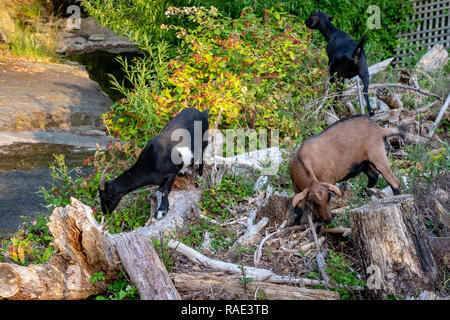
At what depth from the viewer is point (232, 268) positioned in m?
3.72

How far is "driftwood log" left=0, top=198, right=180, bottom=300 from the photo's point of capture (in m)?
3.33

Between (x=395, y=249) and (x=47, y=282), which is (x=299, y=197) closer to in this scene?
(x=395, y=249)

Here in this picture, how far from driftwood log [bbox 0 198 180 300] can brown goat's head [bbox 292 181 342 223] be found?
1.29m

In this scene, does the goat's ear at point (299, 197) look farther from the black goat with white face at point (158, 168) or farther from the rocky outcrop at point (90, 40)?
the rocky outcrop at point (90, 40)

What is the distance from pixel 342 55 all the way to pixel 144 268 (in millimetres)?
4157

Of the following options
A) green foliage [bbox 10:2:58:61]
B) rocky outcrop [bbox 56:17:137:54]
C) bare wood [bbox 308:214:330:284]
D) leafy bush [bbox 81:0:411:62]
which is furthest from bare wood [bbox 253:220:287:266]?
rocky outcrop [bbox 56:17:137:54]

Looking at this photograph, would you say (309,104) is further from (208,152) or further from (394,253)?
(394,253)

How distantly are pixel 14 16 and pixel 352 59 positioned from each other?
43.1 feet

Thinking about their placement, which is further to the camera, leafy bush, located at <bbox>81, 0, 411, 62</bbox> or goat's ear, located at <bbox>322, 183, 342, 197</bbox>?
leafy bush, located at <bbox>81, 0, 411, 62</bbox>

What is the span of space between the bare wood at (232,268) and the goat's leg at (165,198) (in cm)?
72

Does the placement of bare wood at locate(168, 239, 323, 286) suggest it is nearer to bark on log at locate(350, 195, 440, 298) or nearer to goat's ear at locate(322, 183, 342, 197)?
bark on log at locate(350, 195, 440, 298)

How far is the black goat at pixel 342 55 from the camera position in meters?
6.05
